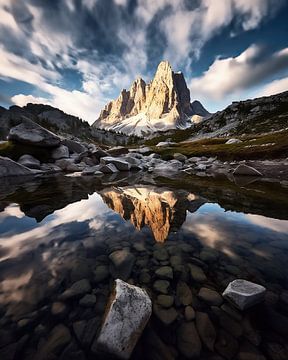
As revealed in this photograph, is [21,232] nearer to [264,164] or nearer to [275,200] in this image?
[275,200]

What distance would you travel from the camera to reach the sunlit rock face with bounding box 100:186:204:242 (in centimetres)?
870

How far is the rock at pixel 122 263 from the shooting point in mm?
5242

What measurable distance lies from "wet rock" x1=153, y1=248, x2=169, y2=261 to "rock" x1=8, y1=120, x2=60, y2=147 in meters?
30.7

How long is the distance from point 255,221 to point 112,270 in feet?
23.7

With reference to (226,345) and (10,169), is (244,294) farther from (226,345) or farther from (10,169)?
(10,169)

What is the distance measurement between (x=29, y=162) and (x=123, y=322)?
3068cm

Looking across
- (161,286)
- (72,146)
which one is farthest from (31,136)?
(161,286)

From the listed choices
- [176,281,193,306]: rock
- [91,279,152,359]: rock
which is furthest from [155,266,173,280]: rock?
[91,279,152,359]: rock

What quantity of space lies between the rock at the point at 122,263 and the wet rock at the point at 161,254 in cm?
69

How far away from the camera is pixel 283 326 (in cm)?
369

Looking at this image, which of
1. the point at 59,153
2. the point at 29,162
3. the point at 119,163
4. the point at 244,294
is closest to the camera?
the point at 244,294

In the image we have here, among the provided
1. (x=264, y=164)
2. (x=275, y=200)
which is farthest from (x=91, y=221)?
(x=264, y=164)

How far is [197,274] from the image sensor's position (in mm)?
5266

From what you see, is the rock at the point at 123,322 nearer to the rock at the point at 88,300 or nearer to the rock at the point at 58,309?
the rock at the point at 88,300
